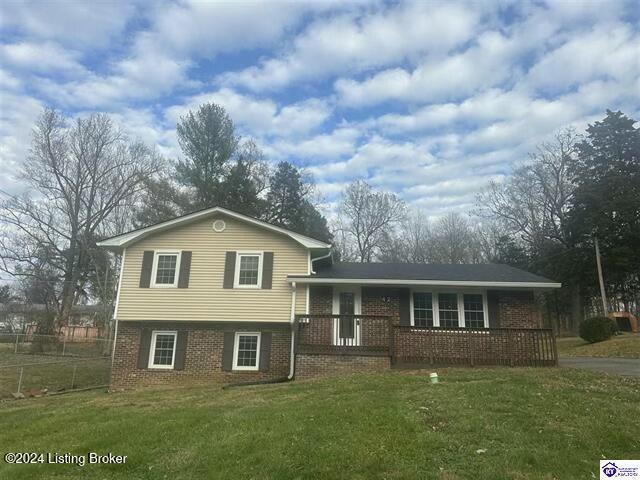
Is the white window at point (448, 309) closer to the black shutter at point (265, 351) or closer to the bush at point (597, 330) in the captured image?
the black shutter at point (265, 351)

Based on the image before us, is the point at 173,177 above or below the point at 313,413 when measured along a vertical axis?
above

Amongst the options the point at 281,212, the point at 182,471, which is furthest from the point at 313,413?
the point at 281,212

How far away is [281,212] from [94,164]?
47.0 ft

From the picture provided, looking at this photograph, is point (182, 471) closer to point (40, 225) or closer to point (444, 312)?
point (444, 312)

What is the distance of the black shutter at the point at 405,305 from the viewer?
1466 centimetres

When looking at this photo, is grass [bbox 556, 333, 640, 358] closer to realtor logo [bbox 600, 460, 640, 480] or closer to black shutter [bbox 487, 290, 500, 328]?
black shutter [bbox 487, 290, 500, 328]

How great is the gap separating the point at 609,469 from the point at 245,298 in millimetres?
11211

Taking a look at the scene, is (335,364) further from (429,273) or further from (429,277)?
(429,273)

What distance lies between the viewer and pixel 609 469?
4.97 metres

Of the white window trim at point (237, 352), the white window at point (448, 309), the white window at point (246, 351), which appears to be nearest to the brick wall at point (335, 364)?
the white window trim at point (237, 352)

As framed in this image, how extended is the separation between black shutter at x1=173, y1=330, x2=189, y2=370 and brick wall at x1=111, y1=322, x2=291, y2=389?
102 mm

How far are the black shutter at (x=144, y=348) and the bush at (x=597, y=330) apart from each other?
68.3ft

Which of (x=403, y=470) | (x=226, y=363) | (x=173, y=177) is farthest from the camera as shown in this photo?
(x=173, y=177)

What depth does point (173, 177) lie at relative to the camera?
3531 cm
